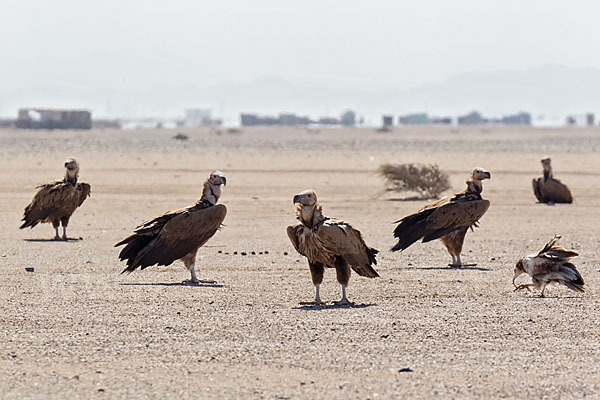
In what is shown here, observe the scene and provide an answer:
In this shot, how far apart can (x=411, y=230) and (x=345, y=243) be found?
4033 mm

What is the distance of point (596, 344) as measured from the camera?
9.50m

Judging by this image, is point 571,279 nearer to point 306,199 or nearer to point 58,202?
point 306,199

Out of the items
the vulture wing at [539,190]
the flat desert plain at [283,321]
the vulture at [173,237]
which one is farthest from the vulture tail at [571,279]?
the vulture wing at [539,190]

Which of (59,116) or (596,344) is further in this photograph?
(59,116)

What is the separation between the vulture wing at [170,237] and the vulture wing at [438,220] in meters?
2.87

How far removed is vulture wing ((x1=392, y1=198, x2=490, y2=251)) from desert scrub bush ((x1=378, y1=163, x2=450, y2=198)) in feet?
43.4

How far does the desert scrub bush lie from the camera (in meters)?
28.5

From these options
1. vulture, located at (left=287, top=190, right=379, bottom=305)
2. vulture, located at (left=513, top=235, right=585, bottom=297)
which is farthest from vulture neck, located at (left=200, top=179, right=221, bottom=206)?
vulture, located at (left=513, top=235, right=585, bottom=297)

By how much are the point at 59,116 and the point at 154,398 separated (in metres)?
89.2

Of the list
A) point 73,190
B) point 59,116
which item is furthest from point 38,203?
point 59,116

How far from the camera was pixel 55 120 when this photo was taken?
300ft

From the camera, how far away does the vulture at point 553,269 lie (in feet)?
39.1

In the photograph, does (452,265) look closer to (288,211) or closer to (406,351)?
(406,351)

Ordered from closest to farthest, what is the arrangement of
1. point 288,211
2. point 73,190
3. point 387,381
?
1. point 387,381
2. point 73,190
3. point 288,211
